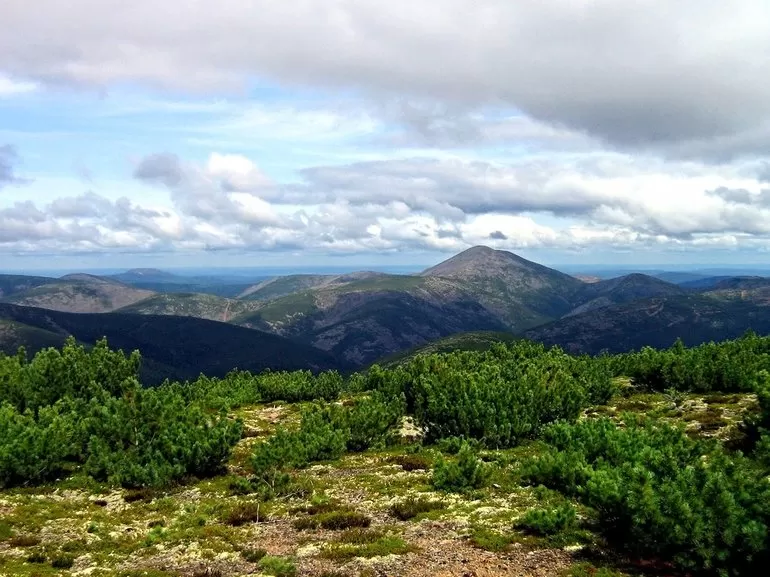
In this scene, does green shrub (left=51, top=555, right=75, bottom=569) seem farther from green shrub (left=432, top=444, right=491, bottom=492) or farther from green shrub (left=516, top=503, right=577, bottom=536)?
green shrub (left=516, top=503, right=577, bottom=536)

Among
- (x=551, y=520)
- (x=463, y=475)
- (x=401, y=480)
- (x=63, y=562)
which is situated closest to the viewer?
(x=63, y=562)

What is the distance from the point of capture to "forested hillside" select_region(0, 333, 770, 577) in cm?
1872

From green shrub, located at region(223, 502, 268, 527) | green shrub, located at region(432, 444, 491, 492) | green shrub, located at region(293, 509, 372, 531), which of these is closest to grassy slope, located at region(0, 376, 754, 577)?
green shrub, located at region(223, 502, 268, 527)

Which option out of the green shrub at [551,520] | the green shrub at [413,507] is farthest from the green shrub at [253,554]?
the green shrub at [551,520]

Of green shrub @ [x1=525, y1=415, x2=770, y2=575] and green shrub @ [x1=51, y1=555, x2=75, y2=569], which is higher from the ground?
green shrub @ [x1=525, y1=415, x2=770, y2=575]

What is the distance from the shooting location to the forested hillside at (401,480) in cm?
1872

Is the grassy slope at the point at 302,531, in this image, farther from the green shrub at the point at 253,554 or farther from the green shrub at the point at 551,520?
the green shrub at the point at 551,520

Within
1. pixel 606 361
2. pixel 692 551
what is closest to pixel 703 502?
pixel 692 551

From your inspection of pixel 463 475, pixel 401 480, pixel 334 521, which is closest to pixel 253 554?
pixel 334 521

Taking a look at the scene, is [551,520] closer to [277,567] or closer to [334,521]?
[334,521]

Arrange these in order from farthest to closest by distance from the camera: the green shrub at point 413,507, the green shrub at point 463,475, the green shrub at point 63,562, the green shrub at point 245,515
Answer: the green shrub at point 463,475
the green shrub at point 245,515
the green shrub at point 413,507
the green shrub at point 63,562

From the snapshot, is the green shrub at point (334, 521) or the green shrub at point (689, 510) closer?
the green shrub at point (689, 510)

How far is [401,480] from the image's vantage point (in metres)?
33.3

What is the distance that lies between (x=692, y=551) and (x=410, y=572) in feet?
28.9
